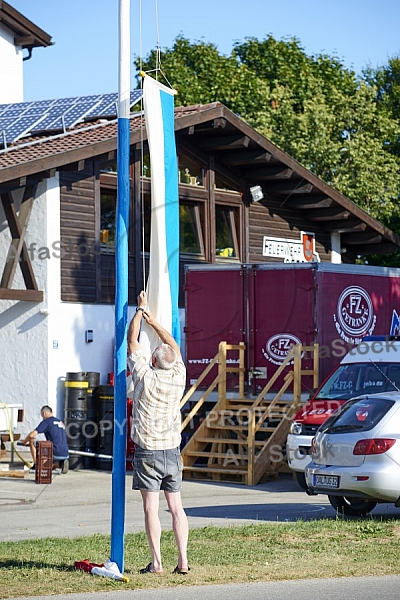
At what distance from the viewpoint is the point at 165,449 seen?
898 cm

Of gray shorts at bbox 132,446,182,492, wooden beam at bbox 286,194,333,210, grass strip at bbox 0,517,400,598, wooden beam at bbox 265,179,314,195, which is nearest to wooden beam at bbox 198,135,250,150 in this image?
wooden beam at bbox 265,179,314,195

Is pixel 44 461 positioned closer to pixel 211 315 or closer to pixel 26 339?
pixel 26 339

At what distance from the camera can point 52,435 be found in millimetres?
19078

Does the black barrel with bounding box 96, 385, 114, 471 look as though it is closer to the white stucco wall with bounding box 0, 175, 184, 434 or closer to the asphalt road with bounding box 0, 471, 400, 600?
the asphalt road with bounding box 0, 471, 400, 600

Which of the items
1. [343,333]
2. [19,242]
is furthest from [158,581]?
[19,242]

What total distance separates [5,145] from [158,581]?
1500 cm

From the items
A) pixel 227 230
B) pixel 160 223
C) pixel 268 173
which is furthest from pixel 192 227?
pixel 160 223

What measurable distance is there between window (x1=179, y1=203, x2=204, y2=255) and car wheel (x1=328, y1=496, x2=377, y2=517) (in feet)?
39.6

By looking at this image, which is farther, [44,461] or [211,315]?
[211,315]

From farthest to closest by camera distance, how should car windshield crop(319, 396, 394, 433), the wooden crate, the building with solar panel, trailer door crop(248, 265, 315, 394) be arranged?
the building with solar panel → trailer door crop(248, 265, 315, 394) → the wooden crate → car windshield crop(319, 396, 394, 433)

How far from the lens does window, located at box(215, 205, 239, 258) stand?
2570 centimetres

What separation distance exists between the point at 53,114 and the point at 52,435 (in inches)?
344

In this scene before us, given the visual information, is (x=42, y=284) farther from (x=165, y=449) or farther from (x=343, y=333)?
(x=165, y=449)

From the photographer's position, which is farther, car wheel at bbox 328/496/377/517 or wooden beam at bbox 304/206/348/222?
wooden beam at bbox 304/206/348/222
